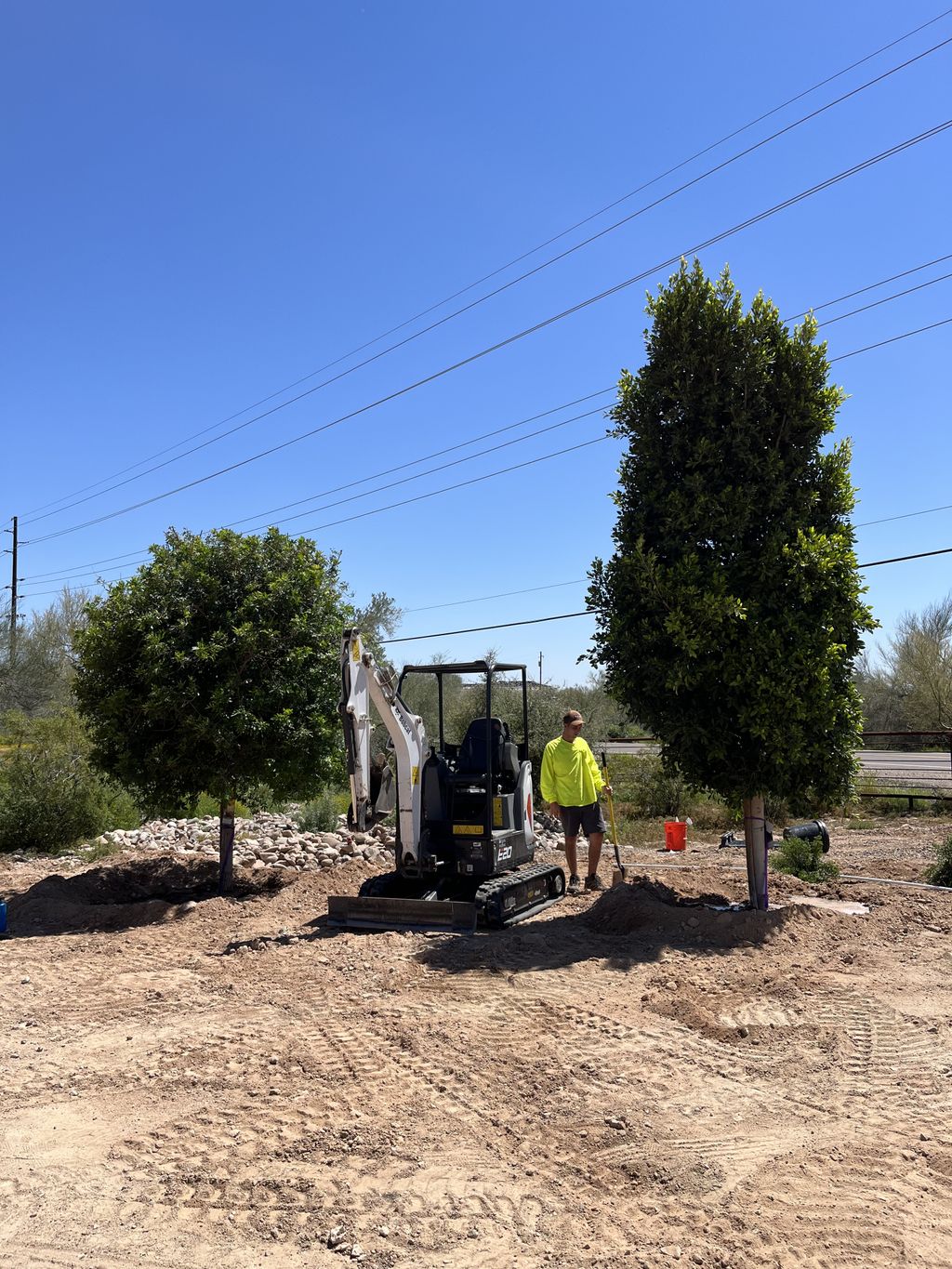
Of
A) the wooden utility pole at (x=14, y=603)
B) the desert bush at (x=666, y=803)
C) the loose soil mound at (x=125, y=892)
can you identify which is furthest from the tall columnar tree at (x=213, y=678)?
the wooden utility pole at (x=14, y=603)

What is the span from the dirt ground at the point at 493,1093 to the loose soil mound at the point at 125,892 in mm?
793

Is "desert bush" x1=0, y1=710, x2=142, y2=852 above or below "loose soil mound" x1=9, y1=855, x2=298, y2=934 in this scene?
above

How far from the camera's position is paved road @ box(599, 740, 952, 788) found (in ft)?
68.5

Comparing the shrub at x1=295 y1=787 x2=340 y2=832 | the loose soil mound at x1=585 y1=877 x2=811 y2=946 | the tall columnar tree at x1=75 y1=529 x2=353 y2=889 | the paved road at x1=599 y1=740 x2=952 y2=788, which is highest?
the tall columnar tree at x1=75 y1=529 x2=353 y2=889

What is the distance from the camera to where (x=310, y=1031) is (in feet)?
20.8

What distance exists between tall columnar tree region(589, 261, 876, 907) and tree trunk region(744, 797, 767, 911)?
2 cm

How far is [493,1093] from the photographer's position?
17.5 ft

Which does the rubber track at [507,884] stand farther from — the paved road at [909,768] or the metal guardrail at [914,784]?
the metal guardrail at [914,784]

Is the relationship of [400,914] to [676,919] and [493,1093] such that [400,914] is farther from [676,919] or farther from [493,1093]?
[493,1093]

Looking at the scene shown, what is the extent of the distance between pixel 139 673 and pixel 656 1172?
8148 mm

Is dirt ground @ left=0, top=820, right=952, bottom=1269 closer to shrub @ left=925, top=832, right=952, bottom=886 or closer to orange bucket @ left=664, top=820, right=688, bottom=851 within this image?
shrub @ left=925, top=832, right=952, bottom=886

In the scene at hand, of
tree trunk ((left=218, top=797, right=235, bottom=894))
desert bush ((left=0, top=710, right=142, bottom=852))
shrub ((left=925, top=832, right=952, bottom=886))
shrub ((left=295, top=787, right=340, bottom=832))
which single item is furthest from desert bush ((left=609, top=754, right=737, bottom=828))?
desert bush ((left=0, top=710, right=142, bottom=852))

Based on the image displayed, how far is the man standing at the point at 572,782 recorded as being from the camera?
10672 millimetres

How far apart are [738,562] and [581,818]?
3685mm
